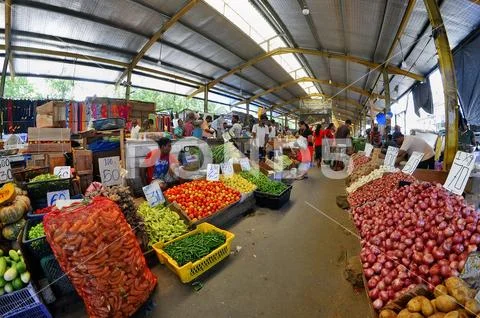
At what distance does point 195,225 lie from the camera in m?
3.10

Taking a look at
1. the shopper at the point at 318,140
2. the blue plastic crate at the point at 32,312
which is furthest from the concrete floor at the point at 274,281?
the shopper at the point at 318,140

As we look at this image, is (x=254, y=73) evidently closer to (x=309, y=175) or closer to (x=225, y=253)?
(x=309, y=175)

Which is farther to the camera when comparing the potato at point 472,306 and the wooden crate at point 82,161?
the wooden crate at point 82,161

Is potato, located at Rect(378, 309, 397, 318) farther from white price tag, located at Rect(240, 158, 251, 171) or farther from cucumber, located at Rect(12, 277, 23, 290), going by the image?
white price tag, located at Rect(240, 158, 251, 171)

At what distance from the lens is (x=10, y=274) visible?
1.89 meters

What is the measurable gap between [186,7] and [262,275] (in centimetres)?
760

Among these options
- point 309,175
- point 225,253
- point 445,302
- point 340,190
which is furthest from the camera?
point 309,175

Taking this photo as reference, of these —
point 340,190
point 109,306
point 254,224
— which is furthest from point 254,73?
point 109,306

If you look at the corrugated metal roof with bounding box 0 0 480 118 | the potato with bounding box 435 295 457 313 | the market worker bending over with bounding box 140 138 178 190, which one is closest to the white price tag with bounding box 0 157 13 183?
the market worker bending over with bounding box 140 138 178 190

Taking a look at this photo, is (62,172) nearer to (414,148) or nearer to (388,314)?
(388,314)

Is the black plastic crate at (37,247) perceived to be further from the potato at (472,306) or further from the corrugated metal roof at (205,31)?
the corrugated metal roof at (205,31)

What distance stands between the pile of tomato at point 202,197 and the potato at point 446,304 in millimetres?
2495

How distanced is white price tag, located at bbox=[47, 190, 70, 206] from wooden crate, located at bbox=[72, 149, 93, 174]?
0.78 metres

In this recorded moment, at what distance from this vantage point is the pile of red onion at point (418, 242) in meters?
1.68
